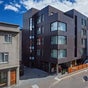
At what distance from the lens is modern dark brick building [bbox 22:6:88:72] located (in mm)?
31078

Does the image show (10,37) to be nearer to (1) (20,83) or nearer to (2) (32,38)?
(1) (20,83)

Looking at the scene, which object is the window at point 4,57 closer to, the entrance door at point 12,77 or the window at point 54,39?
the entrance door at point 12,77

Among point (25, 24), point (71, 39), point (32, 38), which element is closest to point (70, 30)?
point (71, 39)

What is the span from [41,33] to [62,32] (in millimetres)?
7479

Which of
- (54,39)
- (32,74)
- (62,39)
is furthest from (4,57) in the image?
(62,39)

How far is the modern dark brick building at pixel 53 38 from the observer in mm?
31078

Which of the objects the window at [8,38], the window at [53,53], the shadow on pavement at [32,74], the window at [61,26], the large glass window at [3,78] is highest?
the window at [61,26]

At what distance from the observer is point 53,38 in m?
31.6

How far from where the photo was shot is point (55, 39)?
30.8 metres

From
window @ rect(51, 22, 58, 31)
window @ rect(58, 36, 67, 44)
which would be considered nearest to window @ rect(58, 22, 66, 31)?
window @ rect(51, 22, 58, 31)

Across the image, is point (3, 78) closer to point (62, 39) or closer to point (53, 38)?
point (53, 38)

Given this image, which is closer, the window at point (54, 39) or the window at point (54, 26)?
the window at point (54, 39)

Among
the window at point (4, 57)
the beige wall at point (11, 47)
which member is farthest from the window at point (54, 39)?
the window at point (4, 57)

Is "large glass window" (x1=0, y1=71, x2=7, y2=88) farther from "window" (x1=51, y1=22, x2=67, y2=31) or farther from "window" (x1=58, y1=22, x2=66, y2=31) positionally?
"window" (x1=58, y1=22, x2=66, y2=31)
